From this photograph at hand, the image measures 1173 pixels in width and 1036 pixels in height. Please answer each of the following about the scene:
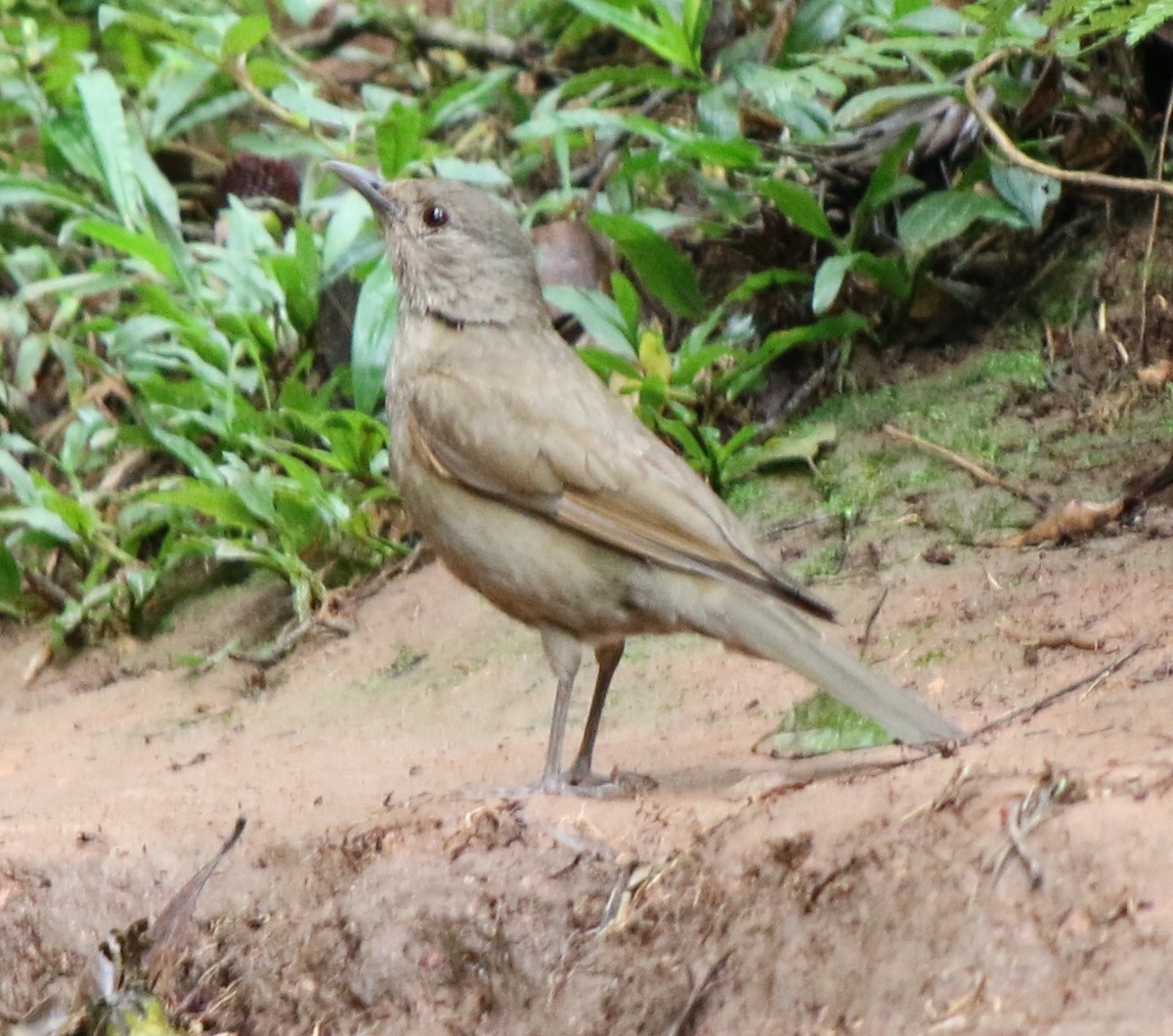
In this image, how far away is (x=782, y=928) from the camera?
2.41 m

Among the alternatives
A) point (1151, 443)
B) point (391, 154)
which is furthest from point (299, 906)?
point (391, 154)

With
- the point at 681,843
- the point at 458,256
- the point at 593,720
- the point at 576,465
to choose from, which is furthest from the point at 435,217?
the point at 681,843

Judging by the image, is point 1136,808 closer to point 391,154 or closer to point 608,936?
point 608,936

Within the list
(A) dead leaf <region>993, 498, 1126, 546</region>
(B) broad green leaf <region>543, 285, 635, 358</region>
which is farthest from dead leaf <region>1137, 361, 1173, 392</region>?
(B) broad green leaf <region>543, 285, 635, 358</region>

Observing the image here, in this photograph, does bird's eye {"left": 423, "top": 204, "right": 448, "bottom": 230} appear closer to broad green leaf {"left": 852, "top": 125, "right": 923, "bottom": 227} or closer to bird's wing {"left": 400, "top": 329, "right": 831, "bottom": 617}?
bird's wing {"left": 400, "top": 329, "right": 831, "bottom": 617}

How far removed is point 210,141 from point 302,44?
2.41 feet

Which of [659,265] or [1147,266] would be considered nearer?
[1147,266]

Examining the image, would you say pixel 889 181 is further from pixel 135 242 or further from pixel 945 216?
pixel 135 242

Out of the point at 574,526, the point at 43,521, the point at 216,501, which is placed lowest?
the point at 43,521

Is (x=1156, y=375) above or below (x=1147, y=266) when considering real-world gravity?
below

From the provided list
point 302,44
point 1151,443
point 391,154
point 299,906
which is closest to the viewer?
point 299,906

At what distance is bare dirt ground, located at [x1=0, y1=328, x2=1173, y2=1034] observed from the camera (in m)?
2.20

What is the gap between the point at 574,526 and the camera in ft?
11.6

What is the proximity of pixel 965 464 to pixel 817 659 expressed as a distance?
1829 millimetres
